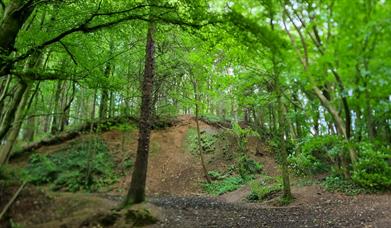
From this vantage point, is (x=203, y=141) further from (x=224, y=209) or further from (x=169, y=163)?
(x=224, y=209)

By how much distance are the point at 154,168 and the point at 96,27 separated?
11.2 metres

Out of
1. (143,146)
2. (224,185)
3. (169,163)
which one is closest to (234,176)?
(224,185)

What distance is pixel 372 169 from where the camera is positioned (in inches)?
417

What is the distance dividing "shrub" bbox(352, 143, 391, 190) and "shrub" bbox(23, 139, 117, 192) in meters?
10.3

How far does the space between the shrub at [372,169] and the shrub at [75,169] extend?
1029cm

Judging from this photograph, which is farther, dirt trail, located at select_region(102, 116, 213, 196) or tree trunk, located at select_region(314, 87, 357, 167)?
dirt trail, located at select_region(102, 116, 213, 196)

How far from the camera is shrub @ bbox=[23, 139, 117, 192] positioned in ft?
47.6

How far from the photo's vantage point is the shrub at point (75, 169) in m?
14.5

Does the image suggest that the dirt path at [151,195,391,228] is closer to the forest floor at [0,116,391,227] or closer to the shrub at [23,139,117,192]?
the forest floor at [0,116,391,227]

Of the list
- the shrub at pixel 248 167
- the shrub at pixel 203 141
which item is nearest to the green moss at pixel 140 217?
the shrub at pixel 248 167

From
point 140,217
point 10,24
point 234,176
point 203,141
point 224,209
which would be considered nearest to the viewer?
point 10,24

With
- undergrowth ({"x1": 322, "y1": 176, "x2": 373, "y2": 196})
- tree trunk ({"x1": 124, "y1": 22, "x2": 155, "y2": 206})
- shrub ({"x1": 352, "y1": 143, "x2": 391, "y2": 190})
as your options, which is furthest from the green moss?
undergrowth ({"x1": 322, "y1": 176, "x2": 373, "y2": 196})

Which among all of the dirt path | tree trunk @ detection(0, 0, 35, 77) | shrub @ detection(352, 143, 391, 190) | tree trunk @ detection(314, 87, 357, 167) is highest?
tree trunk @ detection(0, 0, 35, 77)

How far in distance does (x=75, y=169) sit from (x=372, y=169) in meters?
12.7
